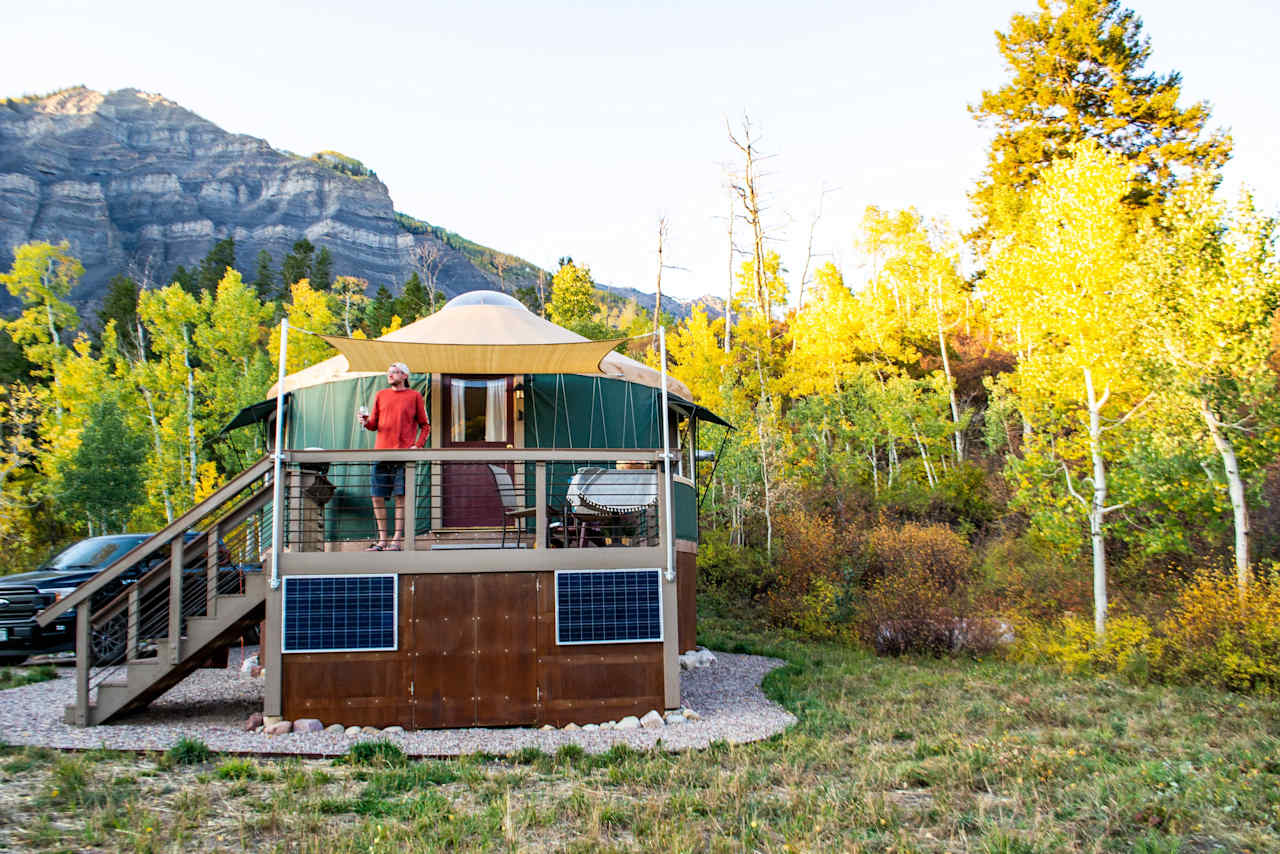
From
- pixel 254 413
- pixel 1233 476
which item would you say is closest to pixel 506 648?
pixel 254 413

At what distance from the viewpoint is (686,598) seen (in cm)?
1129

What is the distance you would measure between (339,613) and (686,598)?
16.9ft

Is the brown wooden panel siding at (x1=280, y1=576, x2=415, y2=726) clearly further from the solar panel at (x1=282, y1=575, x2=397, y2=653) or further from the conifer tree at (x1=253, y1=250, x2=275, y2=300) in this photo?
the conifer tree at (x1=253, y1=250, x2=275, y2=300)

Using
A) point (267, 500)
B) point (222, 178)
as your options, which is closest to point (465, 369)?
point (267, 500)

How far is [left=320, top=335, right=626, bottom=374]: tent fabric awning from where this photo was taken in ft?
26.8

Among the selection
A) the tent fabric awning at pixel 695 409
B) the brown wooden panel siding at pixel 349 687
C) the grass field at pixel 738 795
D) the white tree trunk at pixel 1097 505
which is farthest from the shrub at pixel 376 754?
the white tree trunk at pixel 1097 505

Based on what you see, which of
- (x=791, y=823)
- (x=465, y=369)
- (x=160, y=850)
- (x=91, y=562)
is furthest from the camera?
(x=91, y=562)

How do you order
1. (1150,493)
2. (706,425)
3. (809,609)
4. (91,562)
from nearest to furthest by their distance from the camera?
(91,562), (1150,493), (809,609), (706,425)

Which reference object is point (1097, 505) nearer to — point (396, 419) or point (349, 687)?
point (396, 419)

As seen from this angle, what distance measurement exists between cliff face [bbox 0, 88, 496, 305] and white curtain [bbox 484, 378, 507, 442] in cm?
7445

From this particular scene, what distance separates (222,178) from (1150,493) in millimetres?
104689

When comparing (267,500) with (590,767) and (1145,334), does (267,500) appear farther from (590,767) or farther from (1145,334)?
(1145,334)

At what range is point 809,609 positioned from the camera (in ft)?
49.7

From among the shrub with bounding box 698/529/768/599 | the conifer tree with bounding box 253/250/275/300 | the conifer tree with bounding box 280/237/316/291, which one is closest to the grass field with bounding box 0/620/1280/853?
the shrub with bounding box 698/529/768/599
